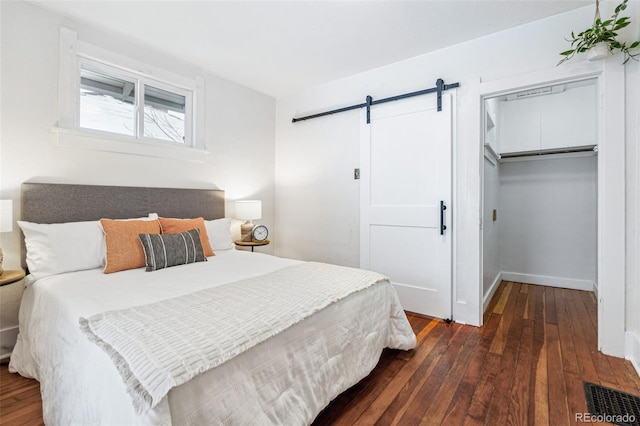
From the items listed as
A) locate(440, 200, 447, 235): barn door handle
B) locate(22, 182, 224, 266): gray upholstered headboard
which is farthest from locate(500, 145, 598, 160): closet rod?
locate(22, 182, 224, 266): gray upholstered headboard

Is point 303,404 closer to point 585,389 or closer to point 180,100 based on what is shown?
point 585,389

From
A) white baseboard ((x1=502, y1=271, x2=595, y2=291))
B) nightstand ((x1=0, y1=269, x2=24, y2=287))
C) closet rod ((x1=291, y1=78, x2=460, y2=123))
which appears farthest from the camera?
white baseboard ((x1=502, y1=271, x2=595, y2=291))

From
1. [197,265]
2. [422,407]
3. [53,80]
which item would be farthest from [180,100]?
[422,407]

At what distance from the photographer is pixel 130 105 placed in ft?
9.30

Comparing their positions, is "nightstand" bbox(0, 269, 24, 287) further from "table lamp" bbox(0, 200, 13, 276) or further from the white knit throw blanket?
the white knit throw blanket

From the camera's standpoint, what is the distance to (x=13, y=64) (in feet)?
7.03

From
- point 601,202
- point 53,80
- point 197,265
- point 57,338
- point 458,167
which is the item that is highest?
point 53,80

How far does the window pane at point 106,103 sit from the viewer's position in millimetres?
2559

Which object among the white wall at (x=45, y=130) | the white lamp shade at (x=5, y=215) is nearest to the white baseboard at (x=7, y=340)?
the white wall at (x=45, y=130)

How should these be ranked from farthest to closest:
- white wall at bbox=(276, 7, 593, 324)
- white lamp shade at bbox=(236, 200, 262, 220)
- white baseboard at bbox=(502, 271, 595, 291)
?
white baseboard at bbox=(502, 271, 595, 291) → white lamp shade at bbox=(236, 200, 262, 220) → white wall at bbox=(276, 7, 593, 324)

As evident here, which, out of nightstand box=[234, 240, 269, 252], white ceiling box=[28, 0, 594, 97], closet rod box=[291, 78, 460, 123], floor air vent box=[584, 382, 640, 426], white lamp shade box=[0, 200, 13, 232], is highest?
white ceiling box=[28, 0, 594, 97]

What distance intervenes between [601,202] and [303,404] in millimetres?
2481

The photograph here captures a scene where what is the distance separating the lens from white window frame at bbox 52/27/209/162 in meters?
2.38

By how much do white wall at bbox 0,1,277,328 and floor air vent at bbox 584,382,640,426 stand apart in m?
3.56
